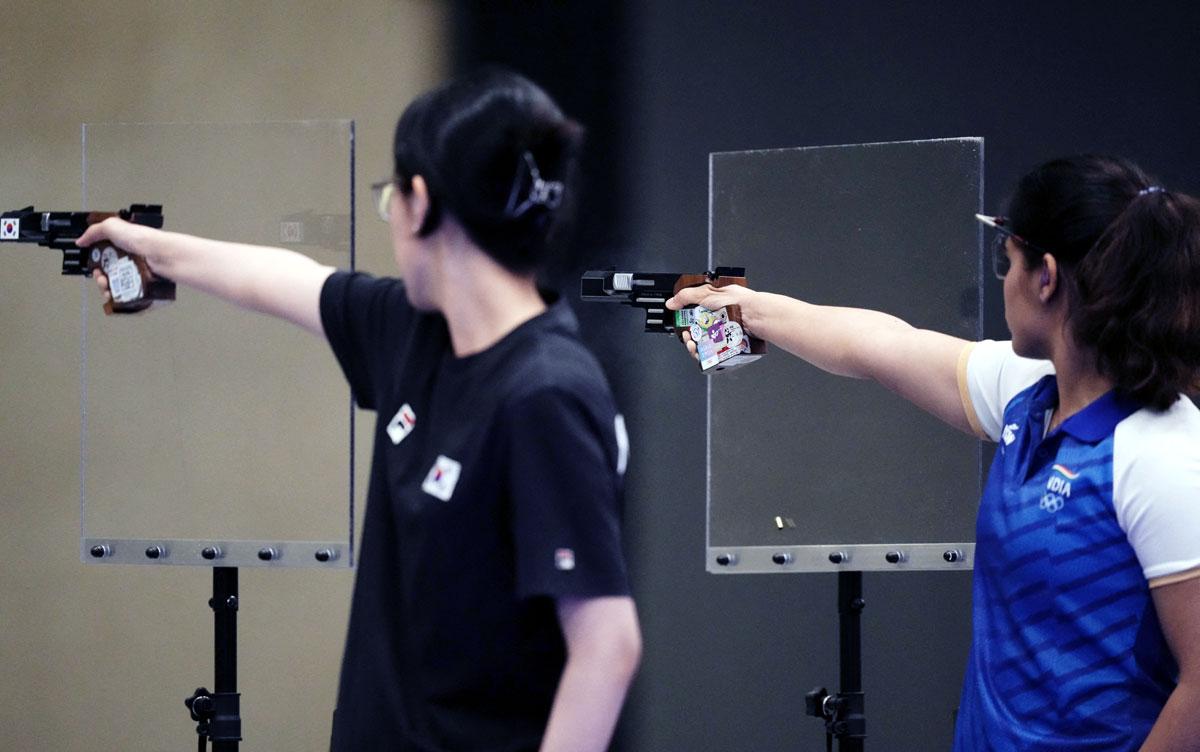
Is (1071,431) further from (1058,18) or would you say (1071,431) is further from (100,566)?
(100,566)

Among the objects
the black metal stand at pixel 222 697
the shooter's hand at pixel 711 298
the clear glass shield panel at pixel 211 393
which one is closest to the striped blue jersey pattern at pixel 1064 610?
the shooter's hand at pixel 711 298

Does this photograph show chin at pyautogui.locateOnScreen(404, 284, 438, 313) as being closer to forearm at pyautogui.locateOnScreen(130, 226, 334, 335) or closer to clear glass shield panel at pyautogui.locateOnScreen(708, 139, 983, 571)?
forearm at pyautogui.locateOnScreen(130, 226, 334, 335)

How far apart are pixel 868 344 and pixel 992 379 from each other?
0.71ft

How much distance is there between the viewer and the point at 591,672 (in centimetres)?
114

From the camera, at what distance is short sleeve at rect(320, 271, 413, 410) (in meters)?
1.42

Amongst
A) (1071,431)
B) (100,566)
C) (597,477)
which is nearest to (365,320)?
(597,477)

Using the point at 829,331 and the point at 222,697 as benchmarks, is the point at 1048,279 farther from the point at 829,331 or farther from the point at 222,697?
the point at 222,697

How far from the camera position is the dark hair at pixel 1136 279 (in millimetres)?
1577

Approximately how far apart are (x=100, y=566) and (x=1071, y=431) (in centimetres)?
280

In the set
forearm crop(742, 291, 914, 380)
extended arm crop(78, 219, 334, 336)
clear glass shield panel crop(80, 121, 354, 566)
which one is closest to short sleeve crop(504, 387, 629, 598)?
extended arm crop(78, 219, 334, 336)

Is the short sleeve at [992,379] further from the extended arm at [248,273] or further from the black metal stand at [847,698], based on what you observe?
the extended arm at [248,273]

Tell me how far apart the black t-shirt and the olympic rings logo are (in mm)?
655

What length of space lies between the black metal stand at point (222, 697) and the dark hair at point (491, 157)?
1.60 m

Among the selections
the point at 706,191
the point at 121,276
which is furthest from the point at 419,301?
the point at 706,191
